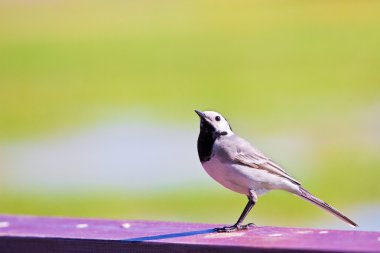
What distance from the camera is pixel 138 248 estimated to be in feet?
11.0

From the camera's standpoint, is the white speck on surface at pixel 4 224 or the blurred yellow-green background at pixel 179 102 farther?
the blurred yellow-green background at pixel 179 102

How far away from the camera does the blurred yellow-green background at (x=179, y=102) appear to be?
30.4 feet

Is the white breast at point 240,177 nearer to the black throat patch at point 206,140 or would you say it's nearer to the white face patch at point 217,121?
the black throat patch at point 206,140

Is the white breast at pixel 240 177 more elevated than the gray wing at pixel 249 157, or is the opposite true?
the gray wing at pixel 249 157

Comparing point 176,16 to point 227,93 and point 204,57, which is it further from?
point 227,93

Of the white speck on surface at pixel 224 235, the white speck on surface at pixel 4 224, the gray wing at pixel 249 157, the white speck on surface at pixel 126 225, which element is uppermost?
the gray wing at pixel 249 157

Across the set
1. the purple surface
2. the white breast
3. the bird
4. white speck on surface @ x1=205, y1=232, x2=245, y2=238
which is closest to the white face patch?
the bird

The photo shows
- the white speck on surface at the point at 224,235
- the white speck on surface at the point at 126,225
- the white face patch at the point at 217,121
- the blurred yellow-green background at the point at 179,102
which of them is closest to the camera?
the white speck on surface at the point at 224,235

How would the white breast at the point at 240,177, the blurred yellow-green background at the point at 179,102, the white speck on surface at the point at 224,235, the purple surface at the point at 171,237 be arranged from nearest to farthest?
1. the purple surface at the point at 171,237
2. the white speck on surface at the point at 224,235
3. the white breast at the point at 240,177
4. the blurred yellow-green background at the point at 179,102

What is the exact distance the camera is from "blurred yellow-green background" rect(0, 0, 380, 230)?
9.26 metres

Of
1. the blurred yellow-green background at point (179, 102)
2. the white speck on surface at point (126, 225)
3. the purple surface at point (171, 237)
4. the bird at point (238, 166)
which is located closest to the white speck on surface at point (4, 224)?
the purple surface at point (171, 237)

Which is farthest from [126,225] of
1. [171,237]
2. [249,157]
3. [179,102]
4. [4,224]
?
[179,102]

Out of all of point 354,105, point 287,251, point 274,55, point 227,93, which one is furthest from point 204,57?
point 287,251

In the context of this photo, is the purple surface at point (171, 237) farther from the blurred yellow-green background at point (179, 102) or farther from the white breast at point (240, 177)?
the blurred yellow-green background at point (179, 102)
